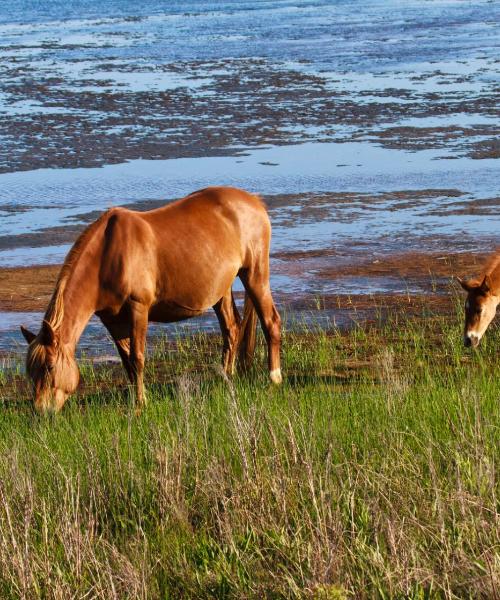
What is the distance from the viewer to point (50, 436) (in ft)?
23.1

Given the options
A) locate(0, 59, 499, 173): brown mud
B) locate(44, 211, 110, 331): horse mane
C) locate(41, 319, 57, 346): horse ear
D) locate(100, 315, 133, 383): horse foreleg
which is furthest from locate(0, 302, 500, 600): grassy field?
locate(0, 59, 499, 173): brown mud

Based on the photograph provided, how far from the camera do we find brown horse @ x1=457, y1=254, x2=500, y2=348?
964cm

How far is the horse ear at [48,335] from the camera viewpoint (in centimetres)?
741

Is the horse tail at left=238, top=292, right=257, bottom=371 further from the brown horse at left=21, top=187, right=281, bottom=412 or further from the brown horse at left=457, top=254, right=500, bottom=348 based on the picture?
the brown horse at left=457, top=254, right=500, bottom=348

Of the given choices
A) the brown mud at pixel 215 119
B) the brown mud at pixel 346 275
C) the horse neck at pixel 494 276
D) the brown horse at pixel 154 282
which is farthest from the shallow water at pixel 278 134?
the brown horse at pixel 154 282

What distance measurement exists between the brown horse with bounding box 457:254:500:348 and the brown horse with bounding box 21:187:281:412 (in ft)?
4.95

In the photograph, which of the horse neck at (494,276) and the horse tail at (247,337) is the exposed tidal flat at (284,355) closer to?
the horse tail at (247,337)

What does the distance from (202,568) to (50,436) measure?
2.09 metres

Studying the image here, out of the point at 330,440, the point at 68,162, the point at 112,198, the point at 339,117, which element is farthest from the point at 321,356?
the point at 339,117

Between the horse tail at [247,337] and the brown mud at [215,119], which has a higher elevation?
the horse tail at [247,337]

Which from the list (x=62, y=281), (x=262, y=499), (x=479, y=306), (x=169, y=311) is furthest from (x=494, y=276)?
(x=262, y=499)

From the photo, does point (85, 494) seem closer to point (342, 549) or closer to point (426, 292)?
point (342, 549)

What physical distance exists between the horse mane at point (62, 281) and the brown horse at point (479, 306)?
9.97 feet

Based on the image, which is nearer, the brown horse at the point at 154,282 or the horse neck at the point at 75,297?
the brown horse at the point at 154,282
